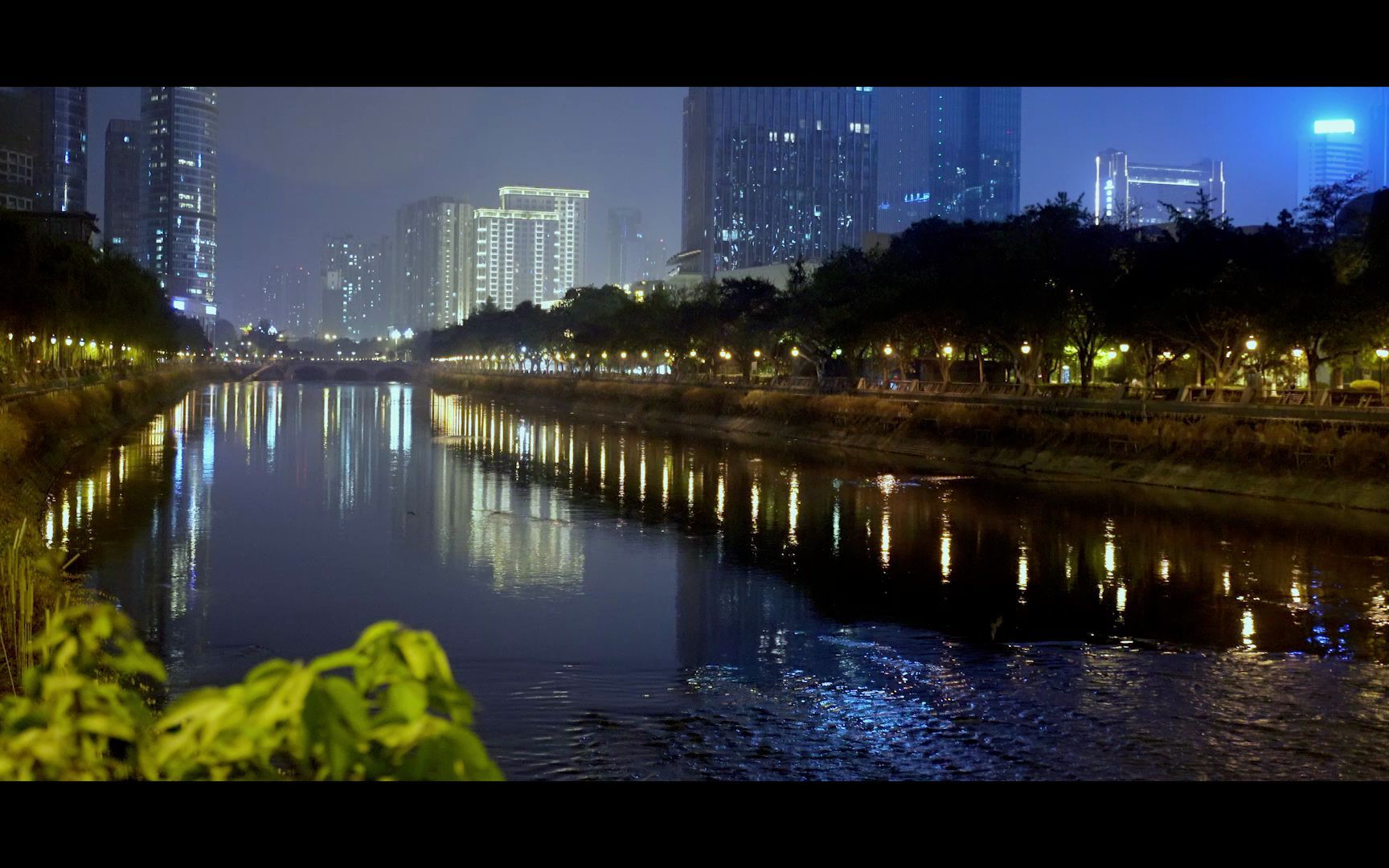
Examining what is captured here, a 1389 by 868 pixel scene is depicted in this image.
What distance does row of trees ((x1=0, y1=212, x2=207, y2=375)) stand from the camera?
143 feet

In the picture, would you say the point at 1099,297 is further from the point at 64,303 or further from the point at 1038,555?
the point at 64,303

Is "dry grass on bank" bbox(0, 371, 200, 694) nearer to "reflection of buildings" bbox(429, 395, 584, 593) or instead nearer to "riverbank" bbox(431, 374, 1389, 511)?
"reflection of buildings" bbox(429, 395, 584, 593)

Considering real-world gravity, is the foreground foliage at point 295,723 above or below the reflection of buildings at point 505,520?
above

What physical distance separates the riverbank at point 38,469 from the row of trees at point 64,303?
8.65 feet

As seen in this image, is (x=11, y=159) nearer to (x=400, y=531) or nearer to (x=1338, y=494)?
(x=400, y=531)

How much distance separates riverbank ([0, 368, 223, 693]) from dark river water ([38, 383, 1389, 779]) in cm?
123

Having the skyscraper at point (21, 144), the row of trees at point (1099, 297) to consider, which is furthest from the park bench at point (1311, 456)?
the skyscraper at point (21, 144)

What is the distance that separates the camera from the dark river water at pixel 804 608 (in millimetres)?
13023

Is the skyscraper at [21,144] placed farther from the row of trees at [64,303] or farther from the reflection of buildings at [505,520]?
the reflection of buildings at [505,520]

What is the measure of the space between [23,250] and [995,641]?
130 feet

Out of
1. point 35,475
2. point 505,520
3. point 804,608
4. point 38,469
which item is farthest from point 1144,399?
point 38,469

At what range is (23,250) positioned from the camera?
44719 mm

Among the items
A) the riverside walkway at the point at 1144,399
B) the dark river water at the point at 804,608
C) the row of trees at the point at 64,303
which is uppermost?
the row of trees at the point at 64,303

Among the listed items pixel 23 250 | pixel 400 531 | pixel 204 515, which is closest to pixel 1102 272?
pixel 400 531
